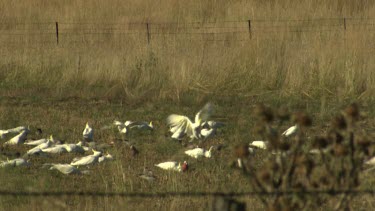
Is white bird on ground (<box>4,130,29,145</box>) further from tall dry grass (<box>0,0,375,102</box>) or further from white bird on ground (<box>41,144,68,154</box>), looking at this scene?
tall dry grass (<box>0,0,375,102</box>)

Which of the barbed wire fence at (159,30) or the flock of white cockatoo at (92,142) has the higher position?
the barbed wire fence at (159,30)

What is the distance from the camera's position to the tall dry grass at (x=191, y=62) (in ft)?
40.8

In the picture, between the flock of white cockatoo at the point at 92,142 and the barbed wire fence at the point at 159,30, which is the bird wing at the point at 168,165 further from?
the barbed wire fence at the point at 159,30

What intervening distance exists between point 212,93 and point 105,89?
5.68ft

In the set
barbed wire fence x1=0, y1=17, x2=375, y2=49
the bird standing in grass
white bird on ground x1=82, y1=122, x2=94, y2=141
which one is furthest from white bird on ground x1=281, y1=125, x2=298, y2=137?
barbed wire fence x1=0, y1=17, x2=375, y2=49

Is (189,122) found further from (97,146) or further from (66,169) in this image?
(97,146)

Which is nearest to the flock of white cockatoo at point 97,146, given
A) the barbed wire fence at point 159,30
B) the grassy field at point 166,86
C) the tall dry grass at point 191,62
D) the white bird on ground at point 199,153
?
the white bird on ground at point 199,153

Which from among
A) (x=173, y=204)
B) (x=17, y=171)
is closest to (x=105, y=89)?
(x=17, y=171)

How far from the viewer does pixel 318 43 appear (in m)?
13.9

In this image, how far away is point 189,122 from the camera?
730 cm

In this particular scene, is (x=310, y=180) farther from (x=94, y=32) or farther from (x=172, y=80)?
(x=94, y=32)

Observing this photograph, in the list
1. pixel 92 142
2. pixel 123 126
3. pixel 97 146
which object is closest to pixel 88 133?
pixel 92 142

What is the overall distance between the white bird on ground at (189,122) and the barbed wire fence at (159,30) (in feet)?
23.0

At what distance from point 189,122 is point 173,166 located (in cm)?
77
